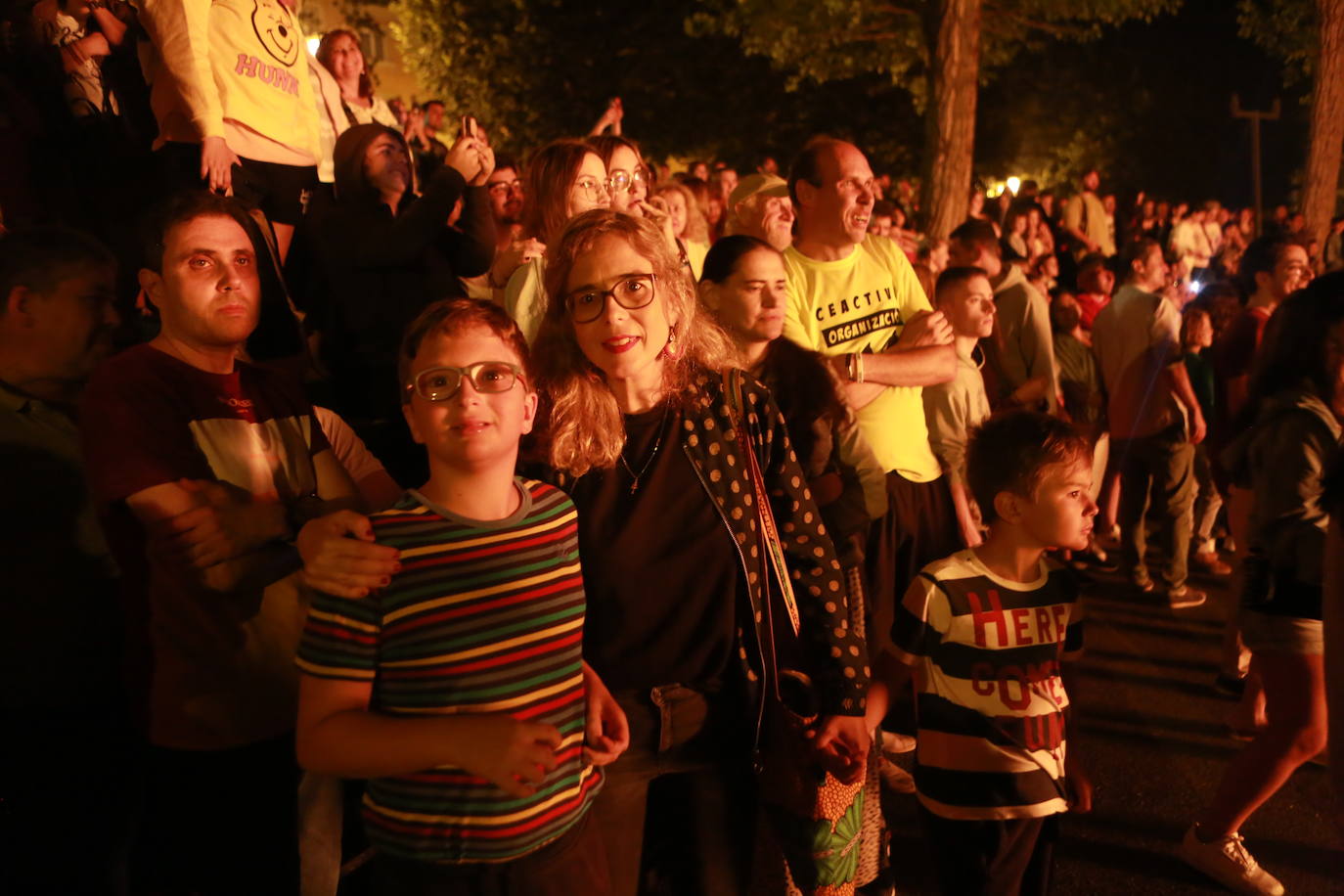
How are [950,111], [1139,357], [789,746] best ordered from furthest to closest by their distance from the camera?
[950,111] → [1139,357] → [789,746]

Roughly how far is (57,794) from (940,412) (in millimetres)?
3406

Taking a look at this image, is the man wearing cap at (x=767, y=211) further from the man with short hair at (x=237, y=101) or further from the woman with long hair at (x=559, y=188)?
the man with short hair at (x=237, y=101)

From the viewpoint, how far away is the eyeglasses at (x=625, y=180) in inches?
124

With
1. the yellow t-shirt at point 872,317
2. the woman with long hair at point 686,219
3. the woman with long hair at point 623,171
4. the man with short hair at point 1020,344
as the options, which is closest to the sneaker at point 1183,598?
the man with short hair at point 1020,344

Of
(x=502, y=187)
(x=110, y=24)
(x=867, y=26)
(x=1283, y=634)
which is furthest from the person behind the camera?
(x=867, y=26)

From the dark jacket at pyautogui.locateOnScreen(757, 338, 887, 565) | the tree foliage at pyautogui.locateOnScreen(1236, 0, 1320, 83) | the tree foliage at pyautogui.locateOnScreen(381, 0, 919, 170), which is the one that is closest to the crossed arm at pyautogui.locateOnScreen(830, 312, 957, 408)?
the dark jacket at pyautogui.locateOnScreen(757, 338, 887, 565)

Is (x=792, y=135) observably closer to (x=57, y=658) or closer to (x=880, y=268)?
(x=880, y=268)

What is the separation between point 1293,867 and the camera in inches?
135

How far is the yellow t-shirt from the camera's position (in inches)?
133

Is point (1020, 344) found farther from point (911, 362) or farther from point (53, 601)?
point (53, 601)

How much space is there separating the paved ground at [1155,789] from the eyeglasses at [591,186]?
105 inches

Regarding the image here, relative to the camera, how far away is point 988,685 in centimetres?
255

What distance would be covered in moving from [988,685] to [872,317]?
148 cm

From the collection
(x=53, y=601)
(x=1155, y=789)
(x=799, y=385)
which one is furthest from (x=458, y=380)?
(x=1155, y=789)
